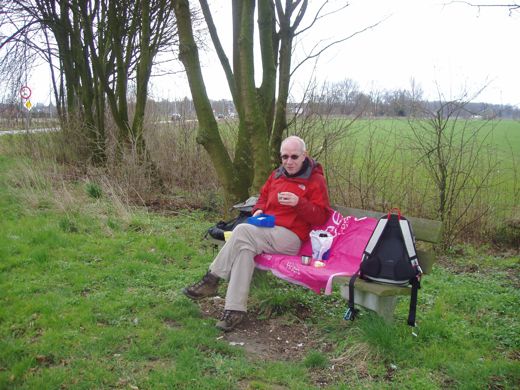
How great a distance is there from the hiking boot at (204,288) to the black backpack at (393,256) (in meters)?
1.38

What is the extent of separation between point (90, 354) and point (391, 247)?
2.27 metres

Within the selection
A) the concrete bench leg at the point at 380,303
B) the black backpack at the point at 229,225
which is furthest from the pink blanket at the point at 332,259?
the black backpack at the point at 229,225

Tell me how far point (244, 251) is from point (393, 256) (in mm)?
1297

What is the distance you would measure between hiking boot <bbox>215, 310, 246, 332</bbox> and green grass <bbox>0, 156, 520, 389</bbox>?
121 mm

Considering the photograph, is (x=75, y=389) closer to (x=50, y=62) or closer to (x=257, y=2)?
(x=257, y=2)

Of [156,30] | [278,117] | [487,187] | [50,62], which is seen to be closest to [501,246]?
[487,187]

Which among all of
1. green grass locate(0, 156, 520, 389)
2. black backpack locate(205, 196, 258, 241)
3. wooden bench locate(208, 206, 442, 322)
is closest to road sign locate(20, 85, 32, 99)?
green grass locate(0, 156, 520, 389)

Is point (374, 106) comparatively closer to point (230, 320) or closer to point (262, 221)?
point (262, 221)

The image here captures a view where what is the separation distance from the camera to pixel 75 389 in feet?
10.5

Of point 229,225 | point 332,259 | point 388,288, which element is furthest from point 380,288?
point 229,225

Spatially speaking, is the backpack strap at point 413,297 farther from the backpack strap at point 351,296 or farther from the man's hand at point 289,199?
the man's hand at point 289,199

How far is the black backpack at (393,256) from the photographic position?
3.64 m

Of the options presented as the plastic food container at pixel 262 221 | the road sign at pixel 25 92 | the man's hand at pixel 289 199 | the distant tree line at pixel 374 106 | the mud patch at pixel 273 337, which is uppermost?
the road sign at pixel 25 92

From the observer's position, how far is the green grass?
3.35 m
